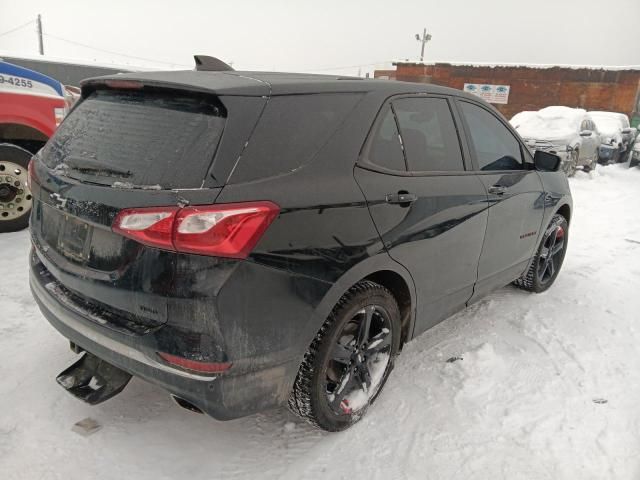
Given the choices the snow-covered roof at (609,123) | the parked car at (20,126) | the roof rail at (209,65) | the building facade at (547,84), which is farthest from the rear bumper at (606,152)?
the roof rail at (209,65)

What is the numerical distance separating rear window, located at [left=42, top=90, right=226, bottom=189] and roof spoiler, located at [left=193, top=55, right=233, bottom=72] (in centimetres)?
48

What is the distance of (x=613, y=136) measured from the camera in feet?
51.3

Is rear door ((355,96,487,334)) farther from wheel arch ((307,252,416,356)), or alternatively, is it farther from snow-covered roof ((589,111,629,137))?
snow-covered roof ((589,111,629,137))

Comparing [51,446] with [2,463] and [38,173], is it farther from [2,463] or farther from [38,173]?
[38,173]

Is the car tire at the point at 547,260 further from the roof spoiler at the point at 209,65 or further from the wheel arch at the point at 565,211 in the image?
the roof spoiler at the point at 209,65

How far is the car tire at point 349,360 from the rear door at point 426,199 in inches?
10.1

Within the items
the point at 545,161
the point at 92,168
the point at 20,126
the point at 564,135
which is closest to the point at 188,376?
the point at 92,168

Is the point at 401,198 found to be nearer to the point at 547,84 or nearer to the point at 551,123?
the point at 551,123

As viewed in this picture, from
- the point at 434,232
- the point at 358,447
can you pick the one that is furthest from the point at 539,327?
the point at 358,447

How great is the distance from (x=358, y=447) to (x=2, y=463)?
1596mm

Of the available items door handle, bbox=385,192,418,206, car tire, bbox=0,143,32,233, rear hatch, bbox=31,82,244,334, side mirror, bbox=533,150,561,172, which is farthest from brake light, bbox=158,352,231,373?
car tire, bbox=0,143,32,233

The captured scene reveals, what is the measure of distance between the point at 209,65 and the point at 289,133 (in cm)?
87

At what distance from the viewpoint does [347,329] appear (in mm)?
2416

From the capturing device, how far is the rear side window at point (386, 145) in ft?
7.77
